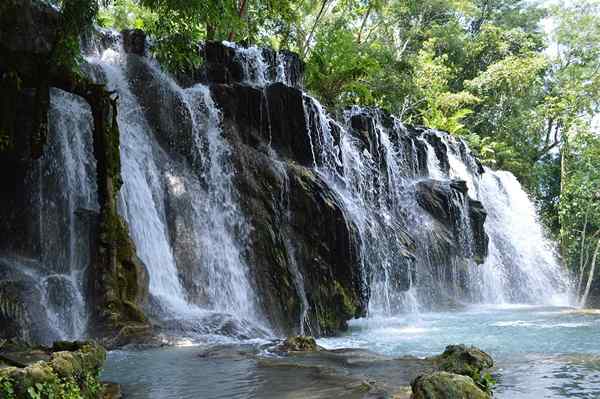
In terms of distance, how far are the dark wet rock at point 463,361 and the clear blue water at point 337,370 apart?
25cm

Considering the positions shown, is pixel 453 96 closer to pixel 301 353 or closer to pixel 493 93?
pixel 493 93

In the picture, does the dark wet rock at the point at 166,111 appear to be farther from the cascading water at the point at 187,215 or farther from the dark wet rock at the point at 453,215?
the dark wet rock at the point at 453,215

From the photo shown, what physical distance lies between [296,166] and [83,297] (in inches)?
260

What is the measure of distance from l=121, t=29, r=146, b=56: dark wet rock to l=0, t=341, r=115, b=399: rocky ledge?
37.4 feet

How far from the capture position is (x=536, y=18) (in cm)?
4219

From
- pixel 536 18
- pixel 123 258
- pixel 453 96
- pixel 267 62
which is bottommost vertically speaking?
pixel 123 258

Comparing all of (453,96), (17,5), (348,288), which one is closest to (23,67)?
(17,5)

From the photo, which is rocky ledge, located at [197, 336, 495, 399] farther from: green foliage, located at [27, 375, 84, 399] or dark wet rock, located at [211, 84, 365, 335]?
dark wet rock, located at [211, 84, 365, 335]

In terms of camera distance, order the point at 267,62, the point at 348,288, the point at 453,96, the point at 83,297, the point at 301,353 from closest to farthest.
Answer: the point at 301,353
the point at 83,297
the point at 348,288
the point at 267,62
the point at 453,96

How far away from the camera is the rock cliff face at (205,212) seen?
33.2ft

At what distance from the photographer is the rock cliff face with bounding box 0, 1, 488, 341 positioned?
10.1 meters

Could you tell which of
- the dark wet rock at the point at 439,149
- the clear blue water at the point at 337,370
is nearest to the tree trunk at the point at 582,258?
the dark wet rock at the point at 439,149

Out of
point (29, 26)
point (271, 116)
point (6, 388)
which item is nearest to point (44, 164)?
point (29, 26)

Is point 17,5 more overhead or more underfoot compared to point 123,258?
more overhead
